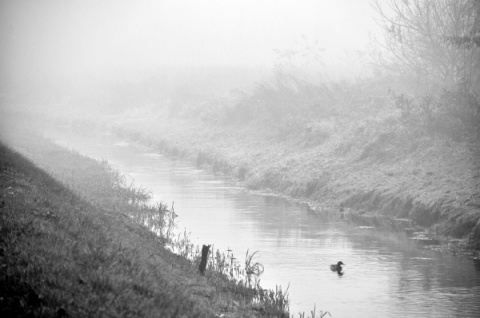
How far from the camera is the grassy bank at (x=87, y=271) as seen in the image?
11102 millimetres

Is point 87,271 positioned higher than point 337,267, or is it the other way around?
point 87,271

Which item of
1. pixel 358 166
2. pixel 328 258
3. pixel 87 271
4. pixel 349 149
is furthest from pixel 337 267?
pixel 349 149

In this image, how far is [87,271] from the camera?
12297mm

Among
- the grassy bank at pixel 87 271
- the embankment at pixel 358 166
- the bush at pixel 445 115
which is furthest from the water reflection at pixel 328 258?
the bush at pixel 445 115

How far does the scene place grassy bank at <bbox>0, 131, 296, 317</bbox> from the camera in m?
11.1

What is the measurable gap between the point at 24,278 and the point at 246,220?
17.9 m

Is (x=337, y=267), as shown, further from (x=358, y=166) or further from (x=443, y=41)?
(x=443, y=41)

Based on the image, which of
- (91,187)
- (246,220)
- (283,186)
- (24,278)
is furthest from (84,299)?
(283,186)

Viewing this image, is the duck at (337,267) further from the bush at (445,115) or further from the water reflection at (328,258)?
the bush at (445,115)

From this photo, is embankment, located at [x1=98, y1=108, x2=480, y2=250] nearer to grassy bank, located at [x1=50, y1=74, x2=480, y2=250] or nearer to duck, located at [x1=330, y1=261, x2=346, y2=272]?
grassy bank, located at [x1=50, y1=74, x2=480, y2=250]

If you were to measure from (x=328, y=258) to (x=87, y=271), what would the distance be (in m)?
11.7

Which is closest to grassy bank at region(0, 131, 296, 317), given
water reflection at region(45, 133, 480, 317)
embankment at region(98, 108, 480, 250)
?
water reflection at region(45, 133, 480, 317)

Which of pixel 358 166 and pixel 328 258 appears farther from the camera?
pixel 358 166

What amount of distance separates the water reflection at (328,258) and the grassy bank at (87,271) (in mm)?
1661
